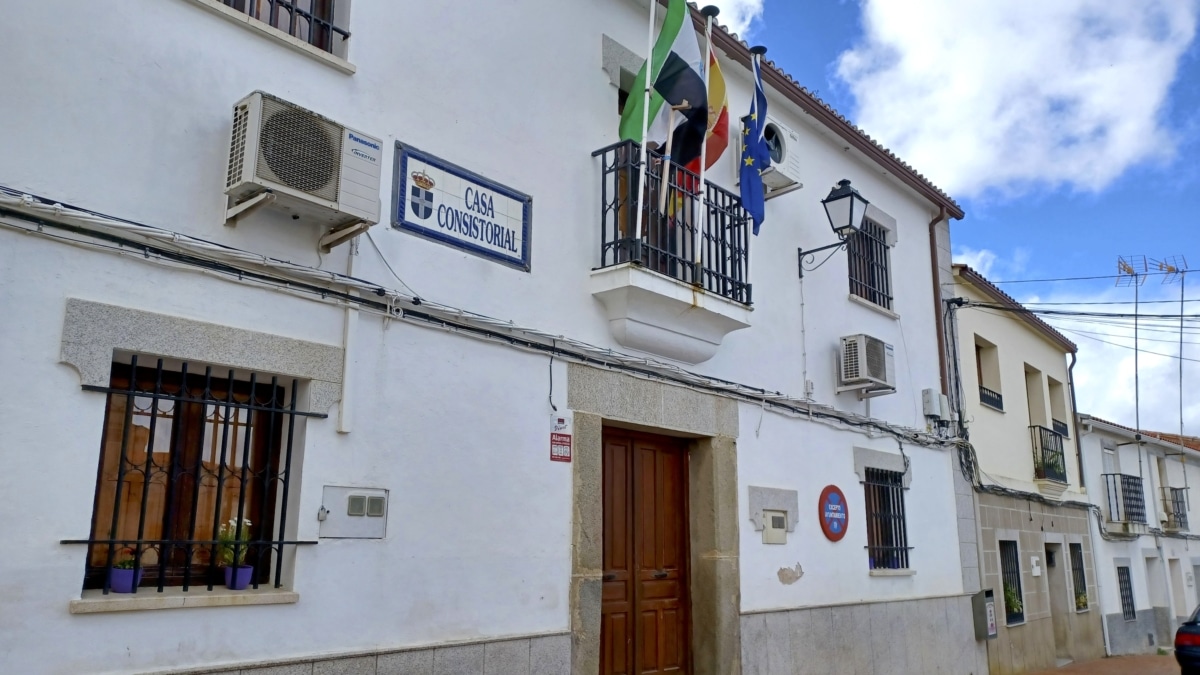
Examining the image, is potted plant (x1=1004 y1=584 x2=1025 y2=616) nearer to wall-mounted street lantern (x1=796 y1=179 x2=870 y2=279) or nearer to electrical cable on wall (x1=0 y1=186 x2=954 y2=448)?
wall-mounted street lantern (x1=796 y1=179 x2=870 y2=279)

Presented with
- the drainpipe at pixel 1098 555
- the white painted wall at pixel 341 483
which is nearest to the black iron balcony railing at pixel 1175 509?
the drainpipe at pixel 1098 555

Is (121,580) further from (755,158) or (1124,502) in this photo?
(1124,502)

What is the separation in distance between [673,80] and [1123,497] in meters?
14.2

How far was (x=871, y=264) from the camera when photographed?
404 inches

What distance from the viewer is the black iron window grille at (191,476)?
13.8 ft

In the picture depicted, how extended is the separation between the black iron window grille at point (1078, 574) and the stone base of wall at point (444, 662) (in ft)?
36.8

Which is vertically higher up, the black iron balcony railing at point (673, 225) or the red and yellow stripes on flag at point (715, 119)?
the red and yellow stripes on flag at point (715, 119)

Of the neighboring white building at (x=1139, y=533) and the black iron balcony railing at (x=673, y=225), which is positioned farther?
the neighboring white building at (x=1139, y=533)

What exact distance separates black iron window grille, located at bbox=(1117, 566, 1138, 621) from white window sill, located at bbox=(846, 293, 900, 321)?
922 centimetres

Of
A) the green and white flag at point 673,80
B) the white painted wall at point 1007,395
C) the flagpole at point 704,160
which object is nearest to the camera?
the green and white flag at point 673,80

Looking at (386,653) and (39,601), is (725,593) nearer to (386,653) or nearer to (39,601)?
(386,653)

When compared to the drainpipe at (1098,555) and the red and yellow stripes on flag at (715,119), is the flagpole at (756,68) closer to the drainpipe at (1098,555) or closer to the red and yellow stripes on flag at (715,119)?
the red and yellow stripes on flag at (715,119)

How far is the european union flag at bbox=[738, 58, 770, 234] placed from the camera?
7746 mm

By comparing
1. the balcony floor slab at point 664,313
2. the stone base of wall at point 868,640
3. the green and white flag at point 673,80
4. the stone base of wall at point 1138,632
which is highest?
the green and white flag at point 673,80
